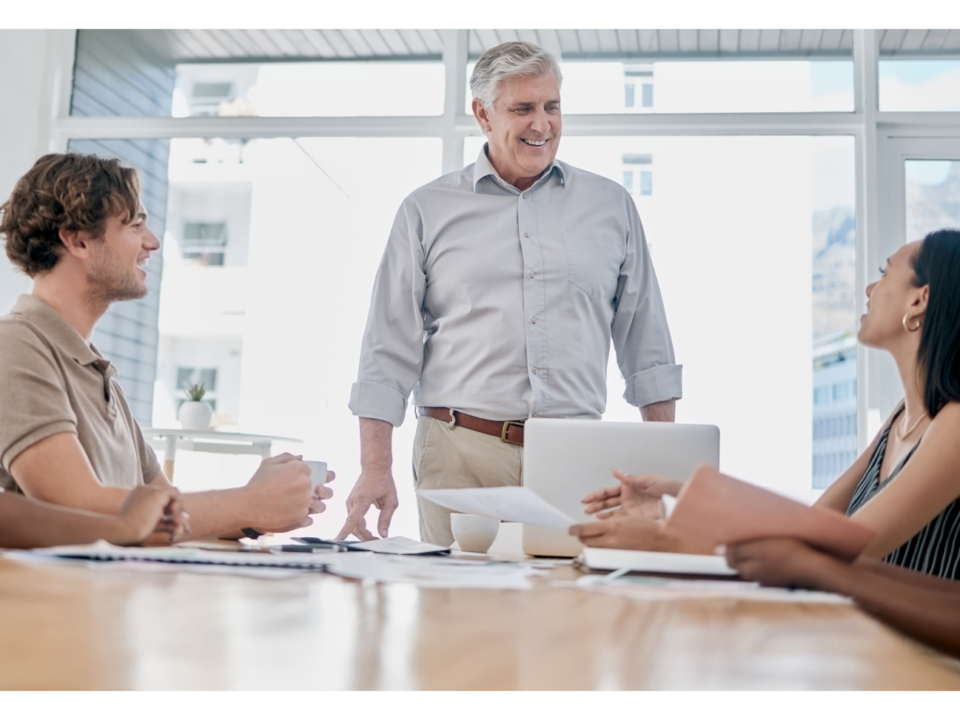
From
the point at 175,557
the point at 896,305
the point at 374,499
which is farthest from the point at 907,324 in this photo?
the point at 175,557

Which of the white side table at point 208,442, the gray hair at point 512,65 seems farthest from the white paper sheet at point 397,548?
the white side table at point 208,442

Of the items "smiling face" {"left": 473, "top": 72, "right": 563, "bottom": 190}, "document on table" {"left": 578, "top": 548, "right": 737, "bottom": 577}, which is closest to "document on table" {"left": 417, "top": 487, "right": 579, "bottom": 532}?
"document on table" {"left": 578, "top": 548, "right": 737, "bottom": 577}

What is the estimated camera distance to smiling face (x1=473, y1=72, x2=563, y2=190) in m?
2.19

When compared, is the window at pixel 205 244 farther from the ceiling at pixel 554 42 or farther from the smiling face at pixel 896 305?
the smiling face at pixel 896 305

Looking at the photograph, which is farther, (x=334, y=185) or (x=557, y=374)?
(x=334, y=185)

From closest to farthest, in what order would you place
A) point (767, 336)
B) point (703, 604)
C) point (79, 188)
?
point (703, 604), point (79, 188), point (767, 336)

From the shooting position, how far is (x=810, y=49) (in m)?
4.37

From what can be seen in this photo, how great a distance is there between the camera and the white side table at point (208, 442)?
392 cm

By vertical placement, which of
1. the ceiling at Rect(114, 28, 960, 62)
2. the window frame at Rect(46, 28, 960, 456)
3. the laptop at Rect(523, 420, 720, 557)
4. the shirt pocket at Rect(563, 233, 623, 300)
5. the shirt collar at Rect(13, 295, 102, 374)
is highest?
the ceiling at Rect(114, 28, 960, 62)

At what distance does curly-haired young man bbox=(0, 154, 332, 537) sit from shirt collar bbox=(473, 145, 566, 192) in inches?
31.9

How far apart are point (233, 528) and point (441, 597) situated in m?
0.79

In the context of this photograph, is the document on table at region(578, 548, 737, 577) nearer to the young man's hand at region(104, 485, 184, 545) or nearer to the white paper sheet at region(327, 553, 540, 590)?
the white paper sheet at region(327, 553, 540, 590)
